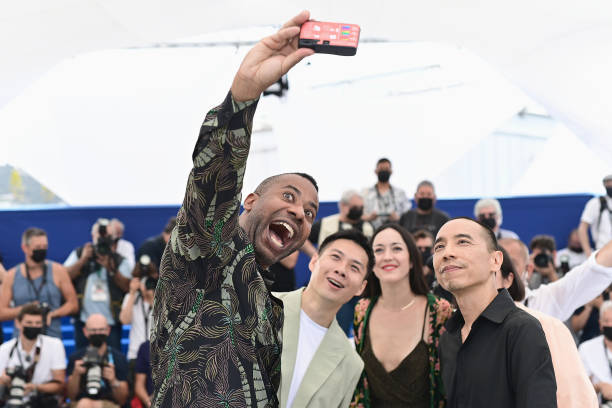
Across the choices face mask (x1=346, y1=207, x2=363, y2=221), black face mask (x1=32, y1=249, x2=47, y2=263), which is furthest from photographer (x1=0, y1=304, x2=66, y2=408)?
face mask (x1=346, y1=207, x2=363, y2=221)

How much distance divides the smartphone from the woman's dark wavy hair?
2.06 meters

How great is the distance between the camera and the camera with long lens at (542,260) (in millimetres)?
5969

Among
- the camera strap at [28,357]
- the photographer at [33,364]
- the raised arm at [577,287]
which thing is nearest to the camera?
the raised arm at [577,287]

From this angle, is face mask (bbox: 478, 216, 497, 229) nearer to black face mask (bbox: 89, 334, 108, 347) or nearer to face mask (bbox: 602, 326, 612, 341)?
face mask (bbox: 602, 326, 612, 341)

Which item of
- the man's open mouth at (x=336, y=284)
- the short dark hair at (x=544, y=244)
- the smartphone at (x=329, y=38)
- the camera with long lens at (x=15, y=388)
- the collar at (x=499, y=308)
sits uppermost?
the short dark hair at (x=544, y=244)

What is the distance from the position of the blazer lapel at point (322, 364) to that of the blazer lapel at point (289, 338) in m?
0.05

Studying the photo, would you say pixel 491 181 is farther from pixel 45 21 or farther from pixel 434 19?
pixel 45 21

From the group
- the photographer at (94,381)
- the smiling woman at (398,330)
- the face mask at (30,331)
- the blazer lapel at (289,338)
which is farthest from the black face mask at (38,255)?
the blazer lapel at (289,338)

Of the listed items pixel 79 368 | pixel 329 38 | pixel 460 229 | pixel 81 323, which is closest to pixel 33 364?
pixel 79 368

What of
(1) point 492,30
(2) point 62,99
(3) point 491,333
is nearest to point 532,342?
(3) point 491,333

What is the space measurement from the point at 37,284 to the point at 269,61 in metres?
5.41

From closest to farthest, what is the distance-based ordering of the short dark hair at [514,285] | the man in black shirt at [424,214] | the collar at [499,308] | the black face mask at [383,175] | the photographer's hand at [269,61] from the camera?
the photographer's hand at [269,61] → the collar at [499,308] → the short dark hair at [514,285] → the man in black shirt at [424,214] → the black face mask at [383,175]

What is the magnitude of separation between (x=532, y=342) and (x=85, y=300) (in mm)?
4927

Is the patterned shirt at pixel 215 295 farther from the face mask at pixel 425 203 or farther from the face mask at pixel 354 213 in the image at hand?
the face mask at pixel 425 203
